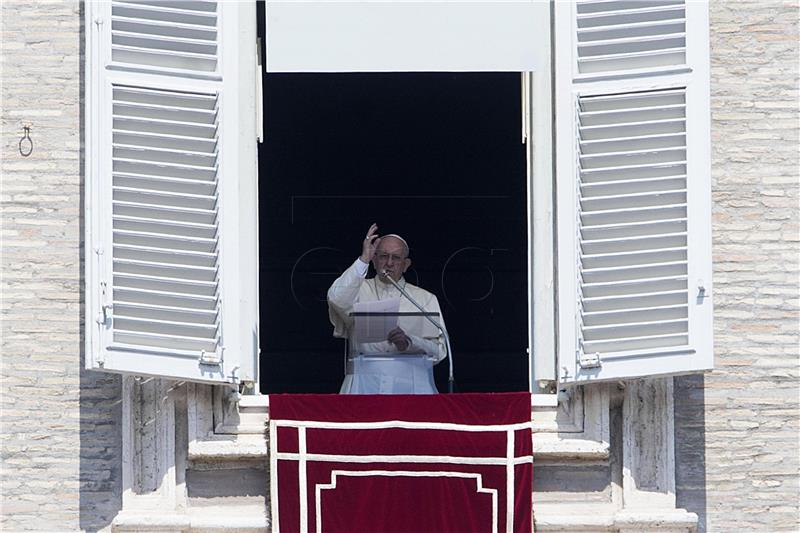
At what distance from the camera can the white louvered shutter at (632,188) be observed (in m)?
9.16

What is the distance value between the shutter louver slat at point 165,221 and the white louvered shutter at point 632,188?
1.44 metres

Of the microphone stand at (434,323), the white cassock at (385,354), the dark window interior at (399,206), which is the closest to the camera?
the white cassock at (385,354)

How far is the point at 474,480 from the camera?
362 inches

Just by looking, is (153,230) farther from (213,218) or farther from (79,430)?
(79,430)

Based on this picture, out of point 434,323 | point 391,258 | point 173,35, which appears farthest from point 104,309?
point 391,258

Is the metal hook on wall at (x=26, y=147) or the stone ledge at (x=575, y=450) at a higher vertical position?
the metal hook on wall at (x=26, y=147)

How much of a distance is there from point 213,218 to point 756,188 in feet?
7.60

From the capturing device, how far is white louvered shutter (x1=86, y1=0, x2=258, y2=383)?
912 cm

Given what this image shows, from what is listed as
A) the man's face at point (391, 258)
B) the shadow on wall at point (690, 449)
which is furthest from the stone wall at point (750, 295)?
the man's face at point (391, 258)

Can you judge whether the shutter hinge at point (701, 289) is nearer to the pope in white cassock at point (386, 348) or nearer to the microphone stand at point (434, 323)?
the microphone stand at point (434, 323)

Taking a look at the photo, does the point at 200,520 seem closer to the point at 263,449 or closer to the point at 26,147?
the point at 263,449

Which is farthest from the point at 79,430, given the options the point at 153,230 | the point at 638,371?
the point at 638,371

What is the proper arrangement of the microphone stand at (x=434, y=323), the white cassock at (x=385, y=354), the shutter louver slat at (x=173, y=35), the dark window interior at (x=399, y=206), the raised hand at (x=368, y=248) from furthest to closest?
1. the dark window interior at (x=399, y=206)
2. the raised hand at (x=368, y=248)
3. the microphone stand at (x=434, y=323)
4. the white cassock at (x=385, y=354)
5. the shutter louver slat at (x=173, y=35)

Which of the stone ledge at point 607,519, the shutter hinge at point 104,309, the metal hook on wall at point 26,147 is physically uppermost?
the metal hook on wall at point 26,147
